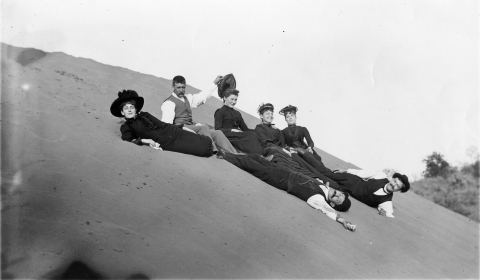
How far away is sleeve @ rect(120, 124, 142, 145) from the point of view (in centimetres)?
509

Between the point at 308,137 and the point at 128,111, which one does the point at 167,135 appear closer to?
the point at 128,111

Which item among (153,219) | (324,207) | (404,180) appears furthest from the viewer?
(404,180)

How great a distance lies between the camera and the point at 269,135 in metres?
6.99

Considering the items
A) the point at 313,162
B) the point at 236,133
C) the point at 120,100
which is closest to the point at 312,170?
the point at 313,162

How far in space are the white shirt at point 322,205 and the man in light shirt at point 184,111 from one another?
1732 mm

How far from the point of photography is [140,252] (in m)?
2.78

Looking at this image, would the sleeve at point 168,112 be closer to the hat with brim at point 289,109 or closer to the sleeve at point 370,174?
the hat with brim at point 289,109

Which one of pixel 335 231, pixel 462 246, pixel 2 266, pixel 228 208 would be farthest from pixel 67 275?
pixel 462 246

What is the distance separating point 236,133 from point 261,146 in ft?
1.50

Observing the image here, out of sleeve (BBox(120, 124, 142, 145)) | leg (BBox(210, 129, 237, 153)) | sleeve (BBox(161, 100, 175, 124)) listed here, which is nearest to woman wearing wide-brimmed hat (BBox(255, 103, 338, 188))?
leg (BBox(210, 129, 237, 153))

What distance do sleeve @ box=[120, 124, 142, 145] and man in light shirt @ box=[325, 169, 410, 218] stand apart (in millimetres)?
3017

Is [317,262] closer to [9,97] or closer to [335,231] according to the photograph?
[335,231]

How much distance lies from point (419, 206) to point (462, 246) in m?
2.45

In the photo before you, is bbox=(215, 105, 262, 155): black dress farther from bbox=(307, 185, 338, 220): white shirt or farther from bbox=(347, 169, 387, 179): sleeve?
bbox=(307, 185, 338, 220): white shirt
